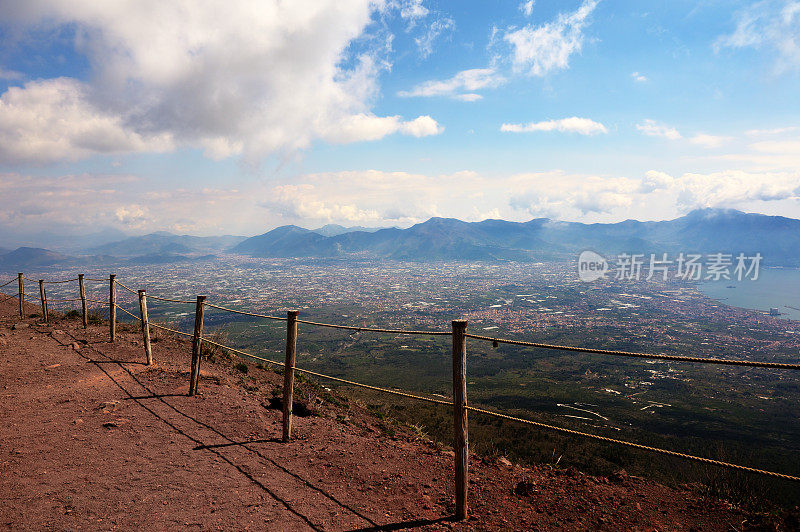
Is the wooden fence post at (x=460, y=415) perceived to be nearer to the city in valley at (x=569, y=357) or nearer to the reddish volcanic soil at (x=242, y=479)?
the reddish volcanic soil at (x=242, y=479)

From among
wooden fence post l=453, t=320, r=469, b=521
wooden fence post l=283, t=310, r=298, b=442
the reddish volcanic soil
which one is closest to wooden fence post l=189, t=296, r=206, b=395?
the reddish volcanic soil

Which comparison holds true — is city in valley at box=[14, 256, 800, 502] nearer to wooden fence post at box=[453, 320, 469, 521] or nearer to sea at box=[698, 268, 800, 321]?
wooden fence post at box=[453, 320, 469, 521]

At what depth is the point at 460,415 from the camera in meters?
3.88

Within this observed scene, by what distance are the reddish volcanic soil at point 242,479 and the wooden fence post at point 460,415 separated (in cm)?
30

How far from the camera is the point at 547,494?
4773 millimetres

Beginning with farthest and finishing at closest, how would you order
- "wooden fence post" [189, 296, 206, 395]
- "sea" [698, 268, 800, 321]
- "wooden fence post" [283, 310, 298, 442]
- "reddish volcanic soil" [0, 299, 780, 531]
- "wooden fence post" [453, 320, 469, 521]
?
"sea" [698, 268, 800, 321]
"wooden fence post" [189, 296, 206, 395]
"wooden fence post" [283, 310, 298, 442]
"reddish volcanic soil" [0, 299, 780, 531]
"wooden fence post" [453, 320, 469, 521]

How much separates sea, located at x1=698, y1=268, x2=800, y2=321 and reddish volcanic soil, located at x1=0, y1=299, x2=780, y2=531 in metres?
140

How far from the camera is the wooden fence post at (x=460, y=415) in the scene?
12.4 feet

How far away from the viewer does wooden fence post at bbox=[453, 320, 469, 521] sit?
3.79 m

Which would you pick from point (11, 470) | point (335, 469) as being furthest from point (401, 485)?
point (11, 470)

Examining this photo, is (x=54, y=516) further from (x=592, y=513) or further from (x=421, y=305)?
(x=421, y=305)

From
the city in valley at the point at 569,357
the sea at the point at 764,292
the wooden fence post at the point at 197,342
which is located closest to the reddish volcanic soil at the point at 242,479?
the wooden fence post at the point at 197,342

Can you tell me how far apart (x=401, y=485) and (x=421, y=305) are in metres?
94.5

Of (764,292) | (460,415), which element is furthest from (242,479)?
(764,292)
